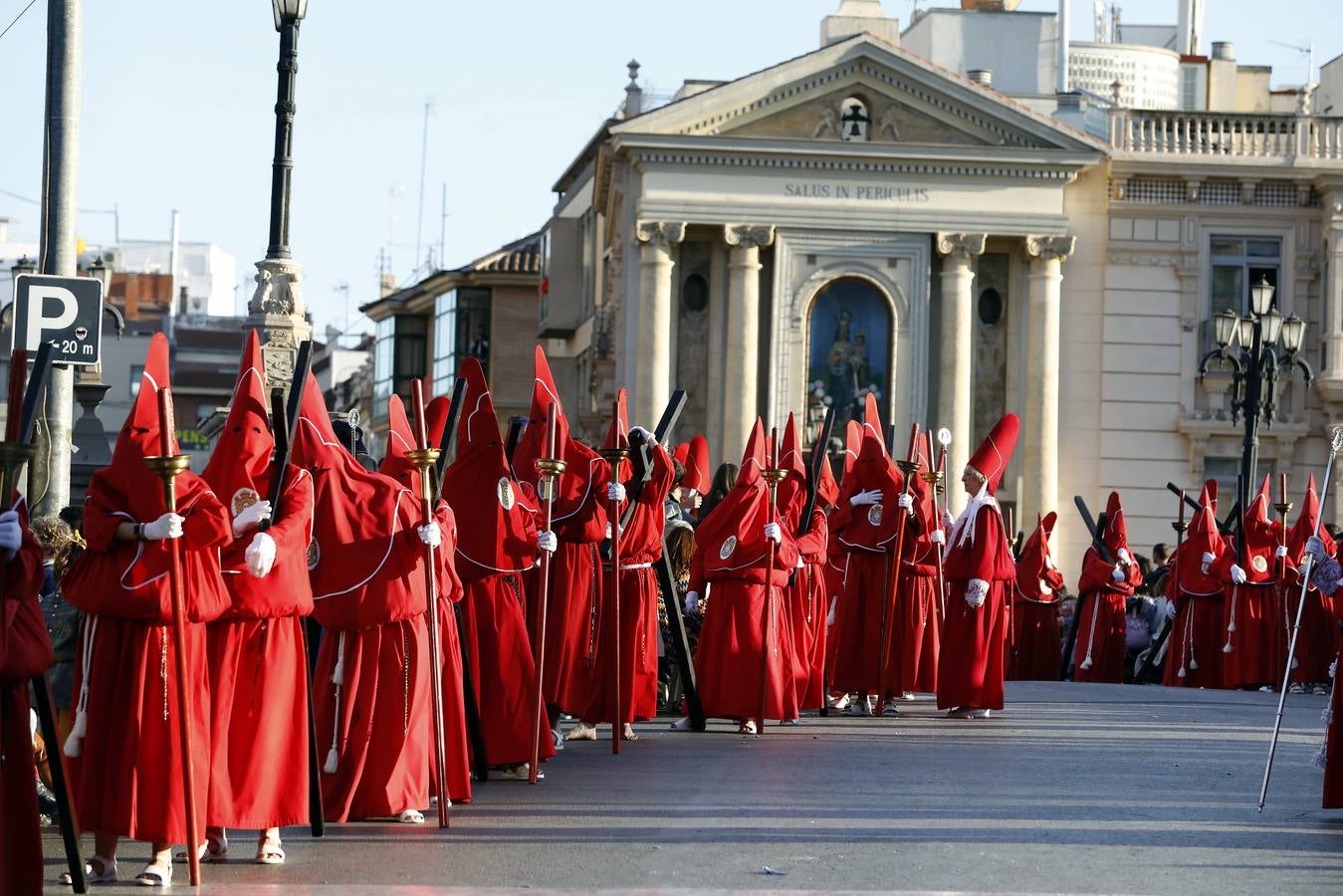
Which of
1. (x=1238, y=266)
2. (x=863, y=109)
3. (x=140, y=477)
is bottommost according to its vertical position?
(x=140, y=477)

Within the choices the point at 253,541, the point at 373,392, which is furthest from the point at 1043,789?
the point at 373,392

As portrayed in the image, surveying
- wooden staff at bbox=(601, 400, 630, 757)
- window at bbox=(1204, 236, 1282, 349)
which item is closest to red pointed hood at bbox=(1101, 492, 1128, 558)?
wooden staff at bbox=(601, 400, 630, 757)

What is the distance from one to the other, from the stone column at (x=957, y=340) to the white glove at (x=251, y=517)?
30.8 meters

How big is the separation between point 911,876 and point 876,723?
8.00 m

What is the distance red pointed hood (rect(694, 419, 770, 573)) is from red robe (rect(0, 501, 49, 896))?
802 centimetres

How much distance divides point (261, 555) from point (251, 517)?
308 millimetres

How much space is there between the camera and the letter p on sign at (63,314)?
14.4 metres

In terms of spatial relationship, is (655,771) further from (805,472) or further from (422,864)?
(805,472)

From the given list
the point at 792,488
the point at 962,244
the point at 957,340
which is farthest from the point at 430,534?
the point at 962,244

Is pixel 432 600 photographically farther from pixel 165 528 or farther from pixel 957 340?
pixel 957 340

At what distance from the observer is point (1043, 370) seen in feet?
131

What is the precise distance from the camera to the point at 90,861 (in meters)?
9.17

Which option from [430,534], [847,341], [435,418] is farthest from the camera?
[847,341]

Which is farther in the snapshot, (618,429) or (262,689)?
(618,429)
